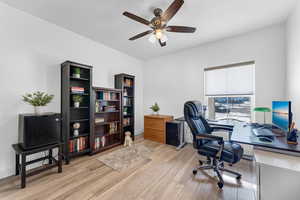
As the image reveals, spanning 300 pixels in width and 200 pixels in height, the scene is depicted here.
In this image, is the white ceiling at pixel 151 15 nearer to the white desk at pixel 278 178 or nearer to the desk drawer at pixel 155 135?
the white desk at pixel 278 178

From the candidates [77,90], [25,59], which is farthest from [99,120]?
[25,59]

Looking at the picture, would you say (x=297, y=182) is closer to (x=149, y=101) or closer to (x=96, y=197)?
(x=96, y=197)

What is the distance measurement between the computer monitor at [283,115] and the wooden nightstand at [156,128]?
7.35 ft

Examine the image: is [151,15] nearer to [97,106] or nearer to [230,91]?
[97,106]

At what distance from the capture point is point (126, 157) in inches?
104

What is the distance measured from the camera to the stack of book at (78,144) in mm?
2506

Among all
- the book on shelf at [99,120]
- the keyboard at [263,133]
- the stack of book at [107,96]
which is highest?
the stack of book at [107,96]

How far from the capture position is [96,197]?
1.57 metres

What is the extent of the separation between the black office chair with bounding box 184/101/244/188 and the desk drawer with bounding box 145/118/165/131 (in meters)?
1.38

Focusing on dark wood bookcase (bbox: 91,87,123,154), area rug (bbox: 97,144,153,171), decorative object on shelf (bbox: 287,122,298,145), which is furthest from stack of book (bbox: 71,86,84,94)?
decorative object on shelf (bbox: 287,122,298,145)

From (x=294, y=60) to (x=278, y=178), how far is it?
2043mm

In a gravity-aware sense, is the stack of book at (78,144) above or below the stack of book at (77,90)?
below

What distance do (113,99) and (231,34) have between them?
10.8 ft

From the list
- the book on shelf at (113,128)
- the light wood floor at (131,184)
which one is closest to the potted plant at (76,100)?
the book on shelf at (113,128)
